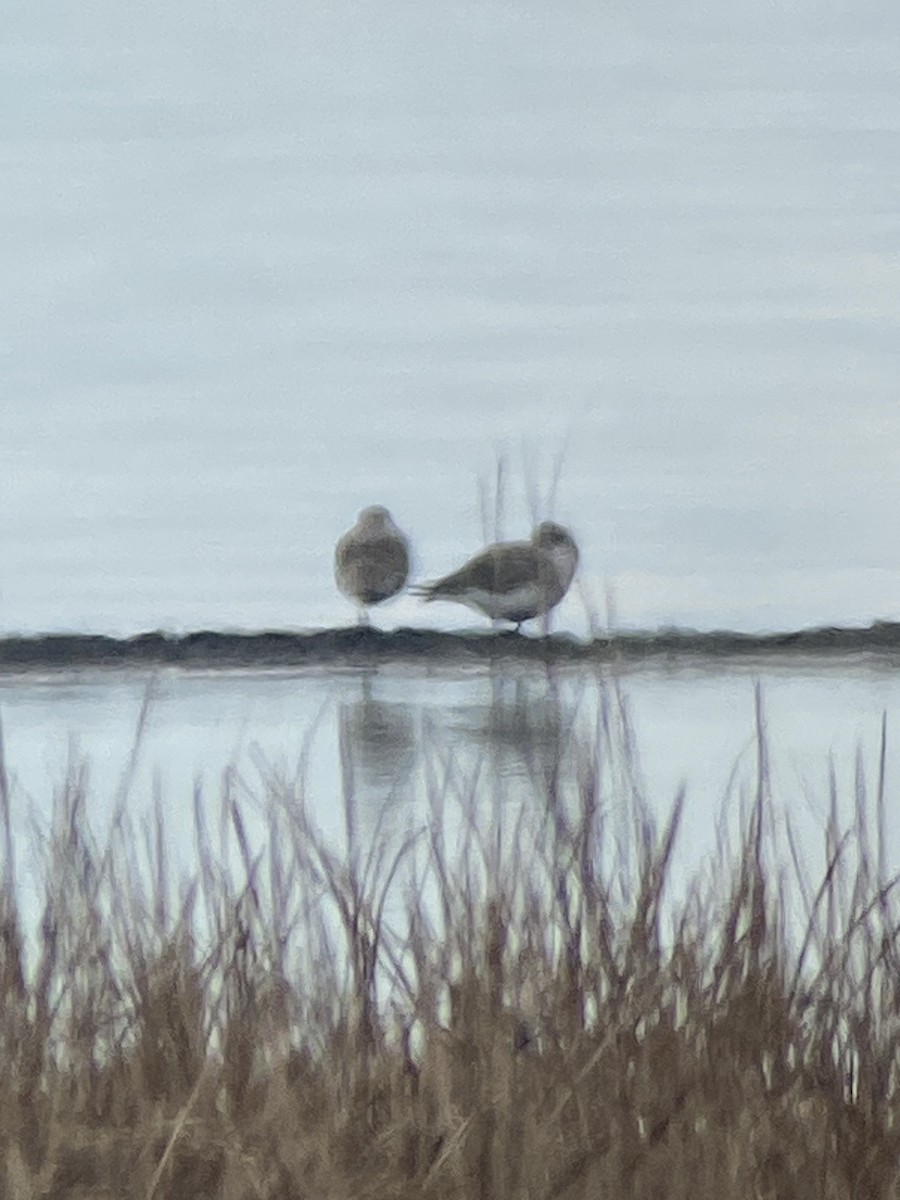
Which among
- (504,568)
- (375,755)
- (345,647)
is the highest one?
(504,568)

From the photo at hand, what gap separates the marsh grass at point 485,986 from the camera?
1.97 meters

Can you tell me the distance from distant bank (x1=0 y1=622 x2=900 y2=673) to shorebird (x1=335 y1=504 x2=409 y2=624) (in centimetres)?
11

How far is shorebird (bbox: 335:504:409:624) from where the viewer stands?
2645mm

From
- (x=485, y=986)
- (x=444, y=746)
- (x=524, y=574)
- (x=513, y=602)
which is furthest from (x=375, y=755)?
(x=524, y=574)

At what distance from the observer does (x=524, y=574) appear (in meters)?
1.86

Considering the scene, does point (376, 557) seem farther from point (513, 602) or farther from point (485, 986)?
point (485, 986)

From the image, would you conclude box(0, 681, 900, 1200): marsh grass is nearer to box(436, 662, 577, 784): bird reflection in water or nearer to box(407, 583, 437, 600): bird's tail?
box(436, 662, 577, 784): bird reflection in water

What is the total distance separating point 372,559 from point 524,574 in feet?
2.80

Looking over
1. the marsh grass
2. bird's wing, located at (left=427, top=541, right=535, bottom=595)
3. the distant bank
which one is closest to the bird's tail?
the distant bank

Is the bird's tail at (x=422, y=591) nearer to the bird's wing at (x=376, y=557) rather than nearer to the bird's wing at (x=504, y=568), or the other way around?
the bird's wing at (x=376, y=557)

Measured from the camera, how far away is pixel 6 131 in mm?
2904

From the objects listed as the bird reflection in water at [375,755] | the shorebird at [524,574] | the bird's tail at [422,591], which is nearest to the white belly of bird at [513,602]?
the shorebird at [524,574]

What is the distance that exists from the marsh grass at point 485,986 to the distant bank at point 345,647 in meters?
0.42

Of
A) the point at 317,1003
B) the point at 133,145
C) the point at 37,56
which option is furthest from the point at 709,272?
the point at 317,1003
